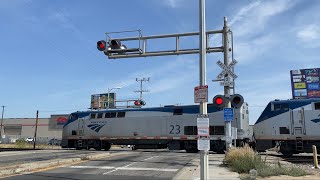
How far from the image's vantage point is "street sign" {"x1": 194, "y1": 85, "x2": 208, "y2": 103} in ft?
37.6

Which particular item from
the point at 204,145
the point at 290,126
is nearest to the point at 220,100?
the point at 204,145

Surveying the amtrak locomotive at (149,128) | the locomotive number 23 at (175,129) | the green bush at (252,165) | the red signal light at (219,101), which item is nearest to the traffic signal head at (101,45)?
the red signal light at (219,101)

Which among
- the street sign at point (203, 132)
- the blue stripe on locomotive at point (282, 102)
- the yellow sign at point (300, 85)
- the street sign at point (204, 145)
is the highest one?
the yellow sign at point (300, 85)

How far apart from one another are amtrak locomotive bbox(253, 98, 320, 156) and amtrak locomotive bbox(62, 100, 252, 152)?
251 cm

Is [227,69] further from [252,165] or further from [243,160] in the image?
[252,165]

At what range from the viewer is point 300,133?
84.8 ft

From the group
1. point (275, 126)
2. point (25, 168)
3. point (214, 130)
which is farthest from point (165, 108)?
point (25, 168)

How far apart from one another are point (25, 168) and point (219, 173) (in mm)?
8298

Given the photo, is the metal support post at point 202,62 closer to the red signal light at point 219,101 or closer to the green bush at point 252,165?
the red signal light at point 219,101

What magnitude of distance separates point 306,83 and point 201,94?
131 ft

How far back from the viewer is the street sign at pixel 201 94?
37.6 ft

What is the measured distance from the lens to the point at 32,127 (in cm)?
11175

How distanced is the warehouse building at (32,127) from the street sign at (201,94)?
309 ft

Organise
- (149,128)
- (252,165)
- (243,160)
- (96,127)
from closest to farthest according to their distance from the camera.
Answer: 1. (252,165)
2. (243,160)
3. (149,128)
4. (96,127)
